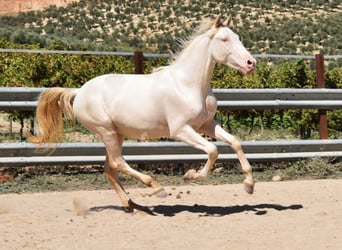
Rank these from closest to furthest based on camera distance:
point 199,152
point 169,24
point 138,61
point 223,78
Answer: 1. point 199,152
2. point 138,61
3. point 223,78
4. point 169,24

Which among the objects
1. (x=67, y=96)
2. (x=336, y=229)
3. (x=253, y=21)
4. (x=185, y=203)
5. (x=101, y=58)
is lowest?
(x=253, y=21)

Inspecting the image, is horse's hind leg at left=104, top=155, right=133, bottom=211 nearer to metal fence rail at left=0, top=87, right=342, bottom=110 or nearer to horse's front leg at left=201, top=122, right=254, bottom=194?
horse's front leg at left=201, top=122, right=254, bottom=194

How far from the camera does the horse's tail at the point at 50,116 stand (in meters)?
7.96

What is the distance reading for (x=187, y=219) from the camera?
6.86 m

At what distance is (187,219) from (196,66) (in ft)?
5.28

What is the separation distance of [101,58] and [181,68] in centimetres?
1340

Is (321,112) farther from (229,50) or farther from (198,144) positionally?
(198,144)

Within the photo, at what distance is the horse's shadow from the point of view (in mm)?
7292

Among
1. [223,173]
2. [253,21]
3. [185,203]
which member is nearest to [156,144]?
[223,173]

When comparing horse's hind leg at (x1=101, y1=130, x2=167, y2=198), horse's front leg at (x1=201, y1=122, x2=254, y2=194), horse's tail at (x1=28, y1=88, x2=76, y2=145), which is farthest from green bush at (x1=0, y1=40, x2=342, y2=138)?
horse's front leg at (x1=201, y1=122, x2=254, y2=194)

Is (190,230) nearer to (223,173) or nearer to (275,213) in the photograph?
(275,213)

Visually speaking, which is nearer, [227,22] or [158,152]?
[227,22]

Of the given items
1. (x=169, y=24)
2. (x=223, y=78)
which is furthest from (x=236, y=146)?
(x=169, y=24)

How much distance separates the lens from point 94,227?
6.47 metres
